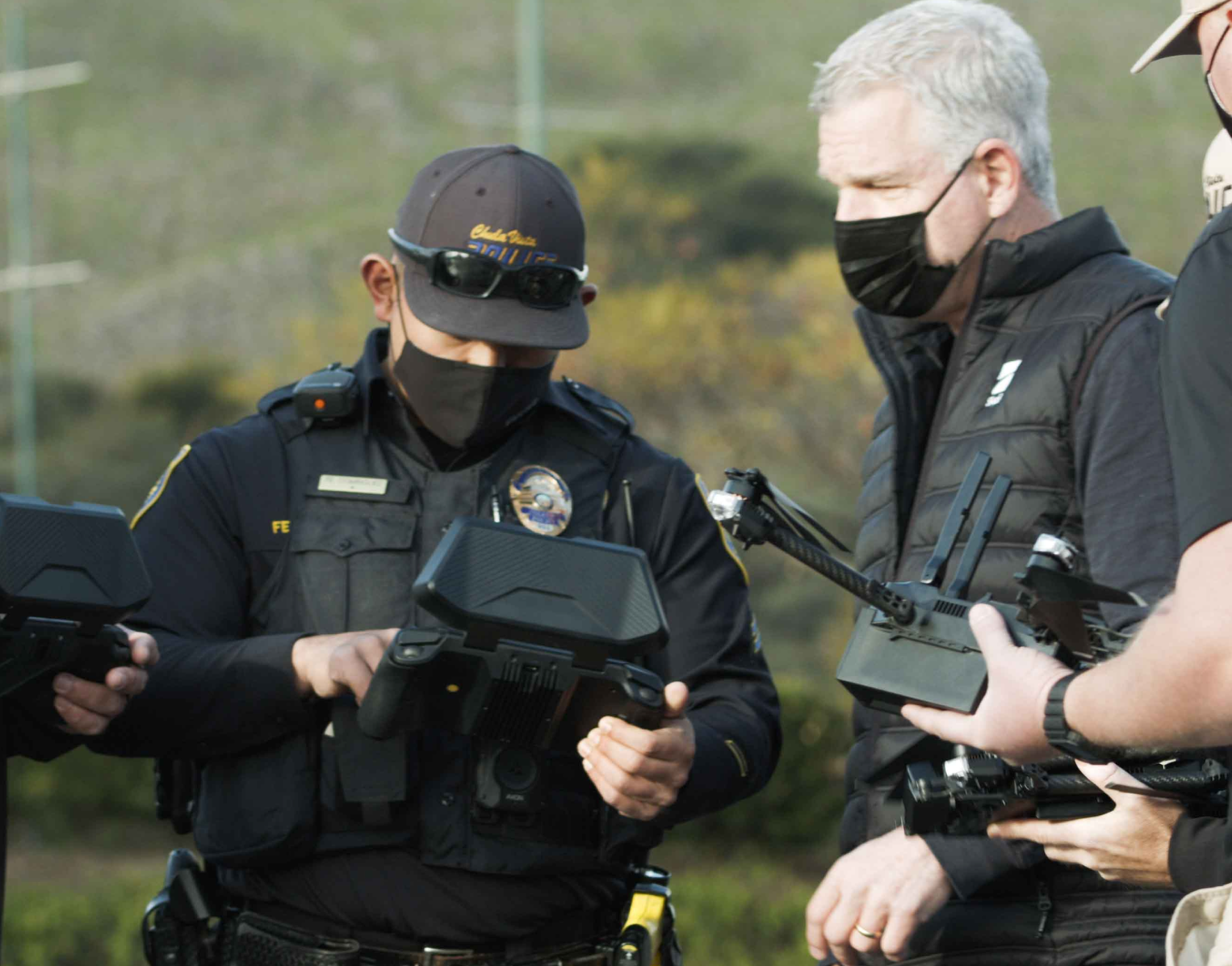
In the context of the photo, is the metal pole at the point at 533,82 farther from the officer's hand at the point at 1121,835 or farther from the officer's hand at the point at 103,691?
the officer's hand at the point at 1121,835

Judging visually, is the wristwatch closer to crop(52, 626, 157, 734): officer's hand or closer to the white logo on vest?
the white logo on vest

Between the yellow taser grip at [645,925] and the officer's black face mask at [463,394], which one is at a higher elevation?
the officer's black face mask at [463,394]

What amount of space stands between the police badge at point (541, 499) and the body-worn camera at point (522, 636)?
0.62m

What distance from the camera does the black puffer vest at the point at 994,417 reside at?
3.01 meters

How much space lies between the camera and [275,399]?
377cm

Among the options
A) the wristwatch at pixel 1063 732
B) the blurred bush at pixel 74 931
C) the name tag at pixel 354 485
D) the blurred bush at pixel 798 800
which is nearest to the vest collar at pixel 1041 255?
the wristwatch at pixel 1063 732

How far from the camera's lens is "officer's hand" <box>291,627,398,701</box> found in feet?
10.7

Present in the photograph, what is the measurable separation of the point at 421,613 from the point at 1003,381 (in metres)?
1.28

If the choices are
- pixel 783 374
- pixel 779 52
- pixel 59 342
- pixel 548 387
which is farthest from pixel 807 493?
pixel 59 342

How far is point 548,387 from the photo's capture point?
12.6 ft

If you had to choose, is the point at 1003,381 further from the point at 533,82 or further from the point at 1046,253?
the point at 533,82

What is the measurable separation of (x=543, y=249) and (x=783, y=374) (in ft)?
44.8

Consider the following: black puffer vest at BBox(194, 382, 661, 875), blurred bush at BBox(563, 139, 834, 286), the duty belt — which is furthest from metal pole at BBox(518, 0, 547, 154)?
the duty belt

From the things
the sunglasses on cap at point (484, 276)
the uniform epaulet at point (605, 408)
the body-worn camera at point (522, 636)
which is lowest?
the body-worn camera at point (522, 636)
